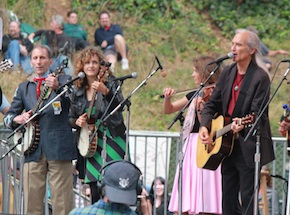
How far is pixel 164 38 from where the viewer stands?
19.4 m

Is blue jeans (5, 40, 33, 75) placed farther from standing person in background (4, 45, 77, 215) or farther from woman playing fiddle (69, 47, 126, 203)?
woman playing fiddle (69, 47, 126, 203)

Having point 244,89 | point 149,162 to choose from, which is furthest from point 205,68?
point 149,162

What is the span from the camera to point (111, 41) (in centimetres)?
1812

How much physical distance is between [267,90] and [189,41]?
10523 millimetres

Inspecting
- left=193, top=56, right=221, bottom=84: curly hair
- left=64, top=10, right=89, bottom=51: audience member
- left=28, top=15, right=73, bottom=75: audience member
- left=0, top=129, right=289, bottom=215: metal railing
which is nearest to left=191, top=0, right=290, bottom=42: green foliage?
left=64, top=10, right=89, bottom=51: audience member

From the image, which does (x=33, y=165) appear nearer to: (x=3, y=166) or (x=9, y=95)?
(x=3, y=166)

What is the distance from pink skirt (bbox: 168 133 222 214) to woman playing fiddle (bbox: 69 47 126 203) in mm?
664

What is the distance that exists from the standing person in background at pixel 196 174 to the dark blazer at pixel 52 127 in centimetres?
101

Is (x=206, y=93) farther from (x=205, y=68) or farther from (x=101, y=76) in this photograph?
(x=101, y=76)

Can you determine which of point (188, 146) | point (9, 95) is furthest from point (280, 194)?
point (9, 95)

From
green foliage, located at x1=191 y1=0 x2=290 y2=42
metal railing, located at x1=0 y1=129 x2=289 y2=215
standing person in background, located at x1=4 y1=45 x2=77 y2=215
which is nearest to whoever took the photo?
standing person in background, located at x1=4 y1=45 x2=77 y2=215

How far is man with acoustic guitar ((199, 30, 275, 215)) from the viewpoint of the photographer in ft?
29.3

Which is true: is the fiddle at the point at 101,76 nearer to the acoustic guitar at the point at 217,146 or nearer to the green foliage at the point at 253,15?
the acoustic guitar at the point at 217,146

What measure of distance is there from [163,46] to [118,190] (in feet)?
42.5
